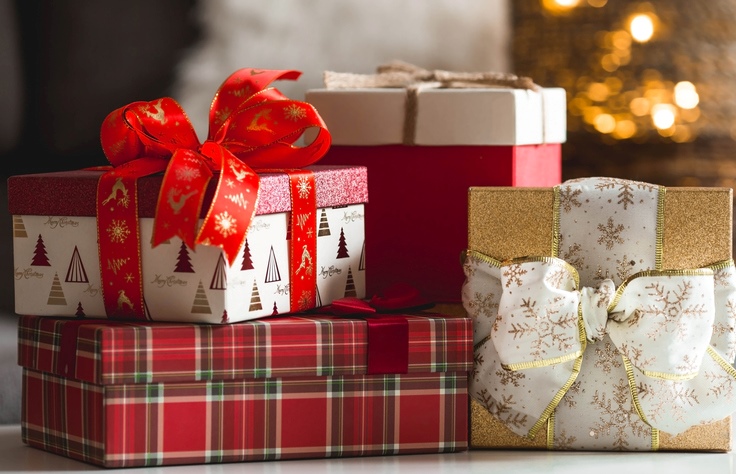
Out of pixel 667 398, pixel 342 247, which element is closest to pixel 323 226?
pixel 342 247

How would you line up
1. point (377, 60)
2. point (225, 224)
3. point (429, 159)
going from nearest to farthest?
point (225, 224) < point (429, 159) < point (377, 60)

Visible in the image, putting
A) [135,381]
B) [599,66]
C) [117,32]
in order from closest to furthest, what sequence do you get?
1. [135,381]
2. [117,32]
3. [599,66]

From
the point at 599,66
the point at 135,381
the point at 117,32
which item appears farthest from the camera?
the point at 599,66

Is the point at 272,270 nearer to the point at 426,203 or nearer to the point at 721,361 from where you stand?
the point at 426,203

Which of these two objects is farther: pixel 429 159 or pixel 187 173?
pixel 429 159

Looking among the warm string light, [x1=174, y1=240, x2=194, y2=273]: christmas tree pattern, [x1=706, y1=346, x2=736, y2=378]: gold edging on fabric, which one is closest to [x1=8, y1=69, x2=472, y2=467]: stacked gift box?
[x1=174, y1=240, x2=194, y2=273]: christmas tree pattern

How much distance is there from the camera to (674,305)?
0.91 metres

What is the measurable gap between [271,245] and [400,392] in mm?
186

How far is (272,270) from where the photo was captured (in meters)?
0.93

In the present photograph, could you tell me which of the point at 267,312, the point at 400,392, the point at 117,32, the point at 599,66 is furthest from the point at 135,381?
the point at 599,66

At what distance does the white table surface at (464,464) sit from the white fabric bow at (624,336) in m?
0.04

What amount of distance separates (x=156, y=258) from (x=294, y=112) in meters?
0.21

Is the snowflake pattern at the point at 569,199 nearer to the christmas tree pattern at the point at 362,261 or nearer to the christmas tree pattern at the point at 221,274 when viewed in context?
the christmas tree pattern at the point at 362,261

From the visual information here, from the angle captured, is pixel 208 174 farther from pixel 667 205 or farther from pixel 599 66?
pixel 599 66
